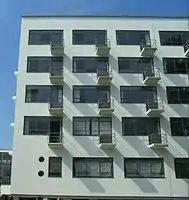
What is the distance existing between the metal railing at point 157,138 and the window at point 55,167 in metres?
5.82

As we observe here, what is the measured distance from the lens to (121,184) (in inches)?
738

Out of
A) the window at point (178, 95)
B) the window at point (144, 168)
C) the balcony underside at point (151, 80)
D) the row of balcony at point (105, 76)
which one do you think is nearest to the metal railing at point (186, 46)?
the row of balcony at point (105, 76)

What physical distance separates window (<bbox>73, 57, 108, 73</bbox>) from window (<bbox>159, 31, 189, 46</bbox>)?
4.48 meters

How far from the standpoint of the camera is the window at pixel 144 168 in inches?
751

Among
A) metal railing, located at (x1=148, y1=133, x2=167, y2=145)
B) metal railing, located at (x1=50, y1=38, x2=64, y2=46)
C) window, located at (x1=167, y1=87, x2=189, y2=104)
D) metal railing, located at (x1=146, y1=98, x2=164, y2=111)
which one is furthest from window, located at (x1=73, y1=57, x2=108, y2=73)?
metal railing, located at (x1=148, y1=133, x2=167, y2=145)

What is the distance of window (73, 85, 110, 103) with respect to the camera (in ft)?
67.2

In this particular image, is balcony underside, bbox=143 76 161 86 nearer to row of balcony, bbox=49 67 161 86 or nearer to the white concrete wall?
row of balcony, bbox=49 67 161 86

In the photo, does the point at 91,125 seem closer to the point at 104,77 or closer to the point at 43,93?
the point at 104,77

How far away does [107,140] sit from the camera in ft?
63.8

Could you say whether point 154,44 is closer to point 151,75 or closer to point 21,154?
point 151,75

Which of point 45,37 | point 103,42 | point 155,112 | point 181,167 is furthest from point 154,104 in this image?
point 45,37

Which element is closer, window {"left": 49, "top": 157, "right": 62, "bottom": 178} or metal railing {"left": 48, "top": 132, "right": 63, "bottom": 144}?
window {"left": 49, "top": 157, "right": 62, "bottom": 178}

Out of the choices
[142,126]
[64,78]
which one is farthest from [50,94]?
[142,126]

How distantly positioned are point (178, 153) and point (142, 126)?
2779mm
